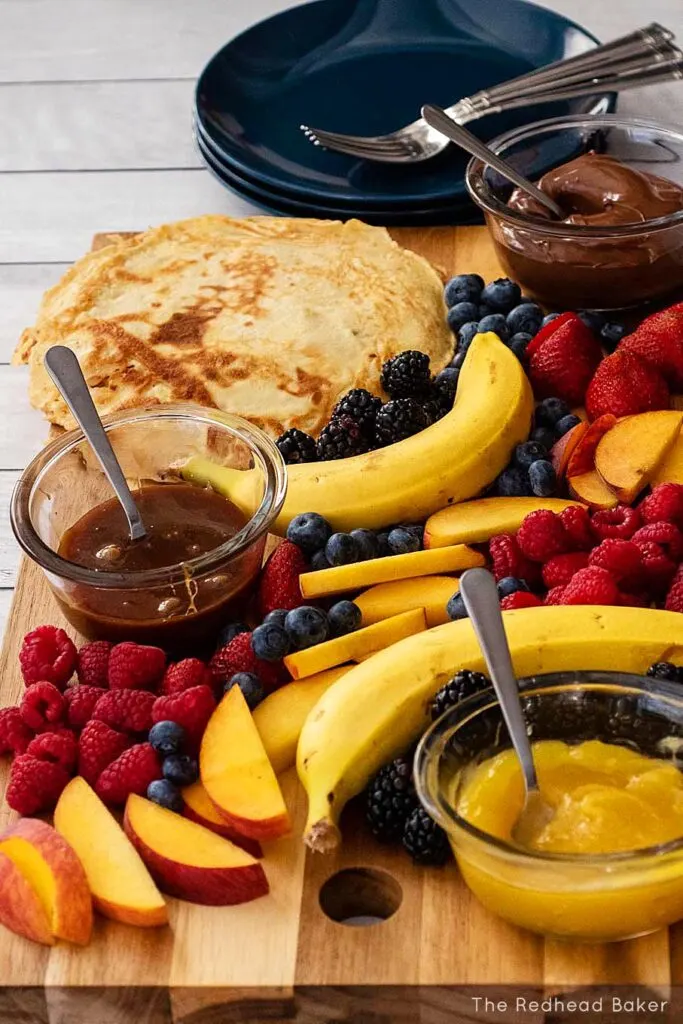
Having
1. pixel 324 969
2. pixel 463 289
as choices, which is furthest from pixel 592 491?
pixel 324 969

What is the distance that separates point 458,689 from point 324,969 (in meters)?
0.41

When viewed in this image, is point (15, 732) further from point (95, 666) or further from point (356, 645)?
point (356, 645)

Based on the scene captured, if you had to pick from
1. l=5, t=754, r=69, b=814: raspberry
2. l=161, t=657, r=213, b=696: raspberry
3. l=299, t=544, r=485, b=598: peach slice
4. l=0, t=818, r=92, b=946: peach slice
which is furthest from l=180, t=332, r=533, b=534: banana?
l=0, t=818, r=92, b=946: peach slice

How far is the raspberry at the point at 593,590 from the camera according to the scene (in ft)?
6.67

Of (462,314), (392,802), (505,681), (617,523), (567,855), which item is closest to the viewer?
(567,855)

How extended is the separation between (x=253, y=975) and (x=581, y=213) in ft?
5.65

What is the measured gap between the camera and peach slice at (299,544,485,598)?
2.16 meters

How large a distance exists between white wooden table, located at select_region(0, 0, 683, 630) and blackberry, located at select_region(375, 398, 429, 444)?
800 mm

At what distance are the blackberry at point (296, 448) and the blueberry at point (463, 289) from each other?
0.56 metres

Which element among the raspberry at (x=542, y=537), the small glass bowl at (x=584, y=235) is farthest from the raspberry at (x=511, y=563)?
the small glass bowl at (x=584, y=235)

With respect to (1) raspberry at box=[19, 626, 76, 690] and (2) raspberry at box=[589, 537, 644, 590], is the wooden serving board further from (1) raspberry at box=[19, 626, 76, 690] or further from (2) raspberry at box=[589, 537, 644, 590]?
(2) raspberry at box=[589, 537, 644, 590]

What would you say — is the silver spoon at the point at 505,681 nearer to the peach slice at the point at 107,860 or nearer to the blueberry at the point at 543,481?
the peach slice at the point at 107,860

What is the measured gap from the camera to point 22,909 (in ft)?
5.80

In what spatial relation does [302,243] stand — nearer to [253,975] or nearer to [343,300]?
[343,300]
